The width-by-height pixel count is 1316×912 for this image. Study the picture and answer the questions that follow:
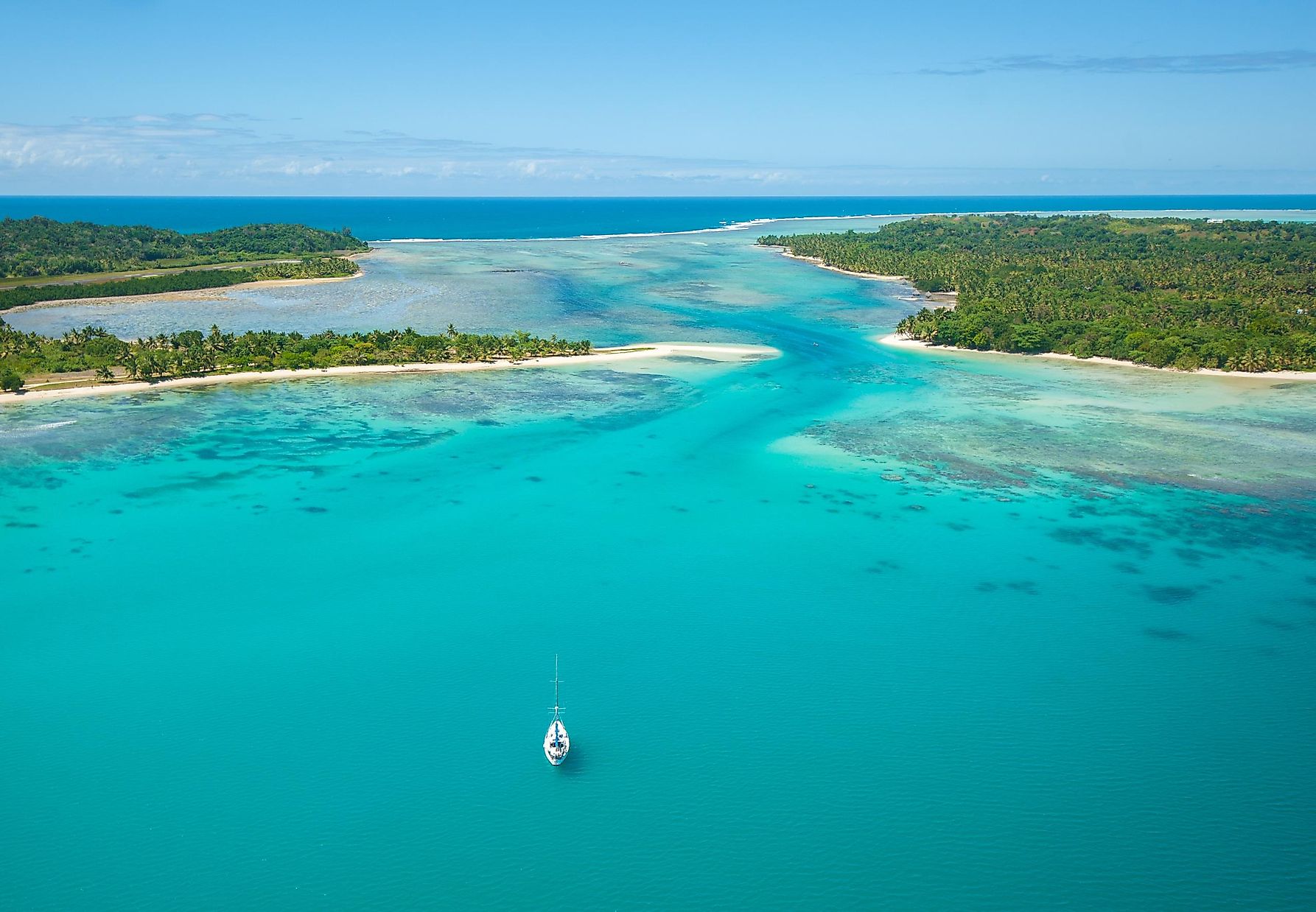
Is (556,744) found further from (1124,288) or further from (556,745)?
(1124,288)

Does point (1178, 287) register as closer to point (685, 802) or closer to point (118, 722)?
point (685, 802)

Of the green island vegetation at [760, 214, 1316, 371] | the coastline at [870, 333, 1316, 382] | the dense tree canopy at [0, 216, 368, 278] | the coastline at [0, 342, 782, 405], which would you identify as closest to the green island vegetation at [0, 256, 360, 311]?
the dense tree canopy at [0, 216, 368, 278]

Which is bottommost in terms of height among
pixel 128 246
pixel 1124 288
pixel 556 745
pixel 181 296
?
pixel 556 745

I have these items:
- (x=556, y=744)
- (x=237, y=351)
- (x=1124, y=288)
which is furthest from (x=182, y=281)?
(x=1124, y=288)

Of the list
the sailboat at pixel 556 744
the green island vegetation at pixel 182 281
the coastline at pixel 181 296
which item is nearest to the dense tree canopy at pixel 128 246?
the green island vegetation at pixel 182 281

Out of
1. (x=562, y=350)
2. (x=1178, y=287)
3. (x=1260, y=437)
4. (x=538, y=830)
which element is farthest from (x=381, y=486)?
(x=1178, y=287)

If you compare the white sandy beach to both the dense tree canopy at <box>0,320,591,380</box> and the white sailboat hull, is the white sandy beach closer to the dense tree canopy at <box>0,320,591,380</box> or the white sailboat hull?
the dense tree canopy at <box>0,320,591,380</box>
